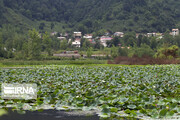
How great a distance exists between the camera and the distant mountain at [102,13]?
4596 inches

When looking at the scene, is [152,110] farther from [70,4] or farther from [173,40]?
[70,4]

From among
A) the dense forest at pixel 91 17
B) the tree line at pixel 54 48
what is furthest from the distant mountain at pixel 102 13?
the tree line at pixel 54 48

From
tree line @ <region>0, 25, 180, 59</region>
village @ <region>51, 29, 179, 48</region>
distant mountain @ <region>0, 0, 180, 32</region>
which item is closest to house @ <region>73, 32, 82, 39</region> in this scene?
village @ <region>51, 29, 179, 48</region>

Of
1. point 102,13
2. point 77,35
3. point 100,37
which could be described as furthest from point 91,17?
point 100,37

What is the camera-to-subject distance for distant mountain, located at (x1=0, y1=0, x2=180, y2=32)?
11675 centimetres

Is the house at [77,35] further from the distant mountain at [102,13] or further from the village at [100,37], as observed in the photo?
the distant mountain at [102,13]

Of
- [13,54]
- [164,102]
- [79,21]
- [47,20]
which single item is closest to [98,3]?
[79,21]

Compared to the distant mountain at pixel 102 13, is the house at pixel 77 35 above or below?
below

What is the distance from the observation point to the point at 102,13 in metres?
132

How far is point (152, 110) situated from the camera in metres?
5.93

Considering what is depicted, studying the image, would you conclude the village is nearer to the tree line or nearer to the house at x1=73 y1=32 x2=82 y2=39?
the house at x1=73 y1=32 x2=82 y2=39

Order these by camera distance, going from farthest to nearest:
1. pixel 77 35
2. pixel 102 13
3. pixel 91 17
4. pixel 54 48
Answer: pixel 91 17
pixel 102 13
pixel 77 35
pixel 54 48

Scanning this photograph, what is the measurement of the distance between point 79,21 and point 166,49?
10398cm

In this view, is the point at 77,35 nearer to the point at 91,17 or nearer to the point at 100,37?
the point at 100,37
